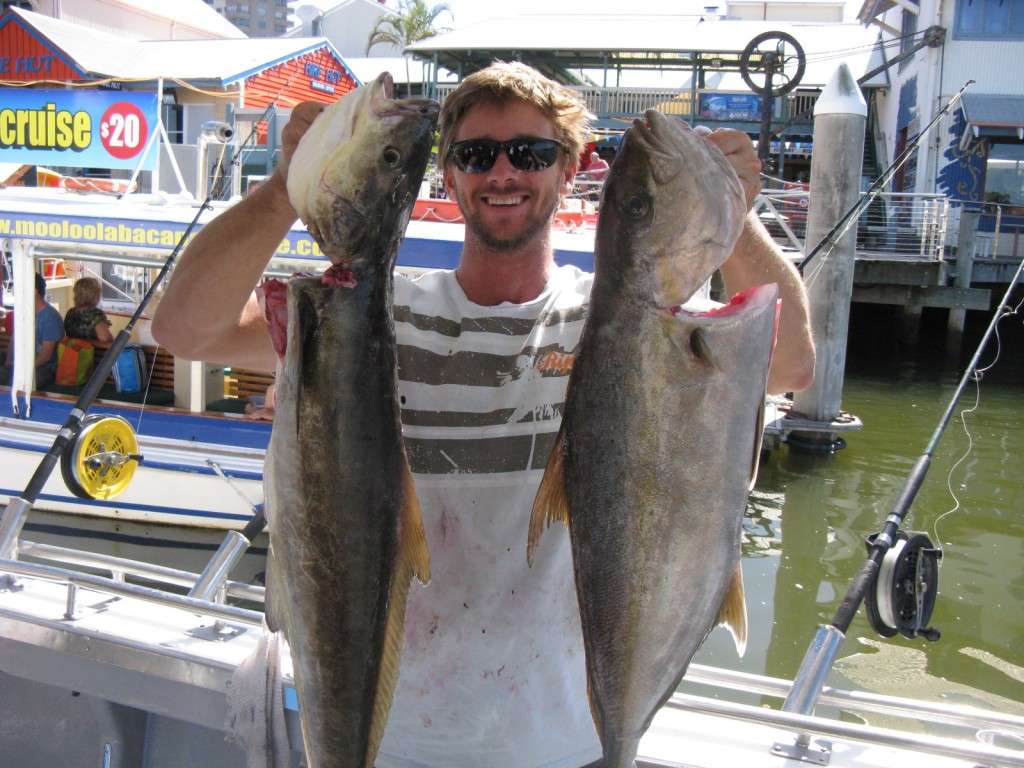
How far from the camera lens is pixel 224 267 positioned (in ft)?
6.54

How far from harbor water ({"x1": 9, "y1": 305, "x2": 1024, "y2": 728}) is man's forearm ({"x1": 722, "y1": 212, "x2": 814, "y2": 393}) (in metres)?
5.61

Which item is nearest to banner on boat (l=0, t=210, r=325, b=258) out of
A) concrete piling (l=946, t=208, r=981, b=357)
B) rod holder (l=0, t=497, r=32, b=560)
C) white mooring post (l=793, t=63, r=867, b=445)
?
rod holder (l=0, t=497, r=32, b=560)

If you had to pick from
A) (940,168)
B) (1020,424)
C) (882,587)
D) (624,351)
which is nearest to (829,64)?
(940,168)

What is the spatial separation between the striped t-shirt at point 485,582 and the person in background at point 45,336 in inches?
309

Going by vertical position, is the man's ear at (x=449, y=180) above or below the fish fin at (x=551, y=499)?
above

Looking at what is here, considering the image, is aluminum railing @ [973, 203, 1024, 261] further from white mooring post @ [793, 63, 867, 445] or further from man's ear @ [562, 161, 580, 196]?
man's ear @ [562, 161, 580, 196]

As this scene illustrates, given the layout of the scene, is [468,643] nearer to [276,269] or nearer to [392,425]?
[392,425]

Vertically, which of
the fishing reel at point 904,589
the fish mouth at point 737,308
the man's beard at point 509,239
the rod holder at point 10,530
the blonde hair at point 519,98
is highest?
the blonde hair at point 519,98

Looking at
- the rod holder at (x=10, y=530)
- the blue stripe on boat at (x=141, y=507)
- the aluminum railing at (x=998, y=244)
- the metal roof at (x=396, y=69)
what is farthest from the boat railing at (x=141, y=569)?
the metal roof at (x=396, y=69)

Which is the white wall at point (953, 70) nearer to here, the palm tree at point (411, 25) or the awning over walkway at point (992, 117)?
the awning over walkway at point (992, 117)

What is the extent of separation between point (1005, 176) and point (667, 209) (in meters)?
29.5

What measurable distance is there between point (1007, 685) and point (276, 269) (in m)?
6.82

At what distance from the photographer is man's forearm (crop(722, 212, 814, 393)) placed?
6.23 ft

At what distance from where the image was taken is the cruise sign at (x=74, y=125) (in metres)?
8.70
